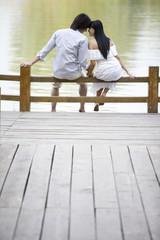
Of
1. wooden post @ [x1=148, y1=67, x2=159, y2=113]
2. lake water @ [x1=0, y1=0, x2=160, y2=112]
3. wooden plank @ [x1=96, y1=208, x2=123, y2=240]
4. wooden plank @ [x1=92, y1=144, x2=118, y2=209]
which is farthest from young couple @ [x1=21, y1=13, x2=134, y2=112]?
wooden plank @ [x1=96, y1=208, x2=123, y2=240]

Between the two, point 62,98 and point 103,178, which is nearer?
point 103,178

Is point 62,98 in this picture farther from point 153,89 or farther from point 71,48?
point 153,89

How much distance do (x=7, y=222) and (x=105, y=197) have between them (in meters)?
0.62

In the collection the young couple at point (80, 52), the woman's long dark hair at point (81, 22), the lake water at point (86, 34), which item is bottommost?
the lake water at point (86, 34)

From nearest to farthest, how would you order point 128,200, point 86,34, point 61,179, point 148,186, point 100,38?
1. point 128,200
2. point 148,186
3. point 61,179
4. point 100,38
5. point 86,34

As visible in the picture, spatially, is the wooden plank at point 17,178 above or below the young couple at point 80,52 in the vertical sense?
below

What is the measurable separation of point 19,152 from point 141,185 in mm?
1069

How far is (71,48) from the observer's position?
20.5 ft

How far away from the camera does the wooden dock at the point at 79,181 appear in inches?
114


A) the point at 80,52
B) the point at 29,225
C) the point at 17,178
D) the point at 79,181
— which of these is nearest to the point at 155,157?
the point at 79,181

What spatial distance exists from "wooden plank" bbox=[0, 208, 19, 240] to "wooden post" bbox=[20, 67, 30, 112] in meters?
3.34

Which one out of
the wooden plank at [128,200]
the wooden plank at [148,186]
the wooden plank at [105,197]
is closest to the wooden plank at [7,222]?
the wooden plank at [105,197]

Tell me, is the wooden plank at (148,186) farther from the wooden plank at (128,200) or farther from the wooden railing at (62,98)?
the wooden railing at (62,98)

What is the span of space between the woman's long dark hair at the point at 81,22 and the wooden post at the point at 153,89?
808 millimetres
